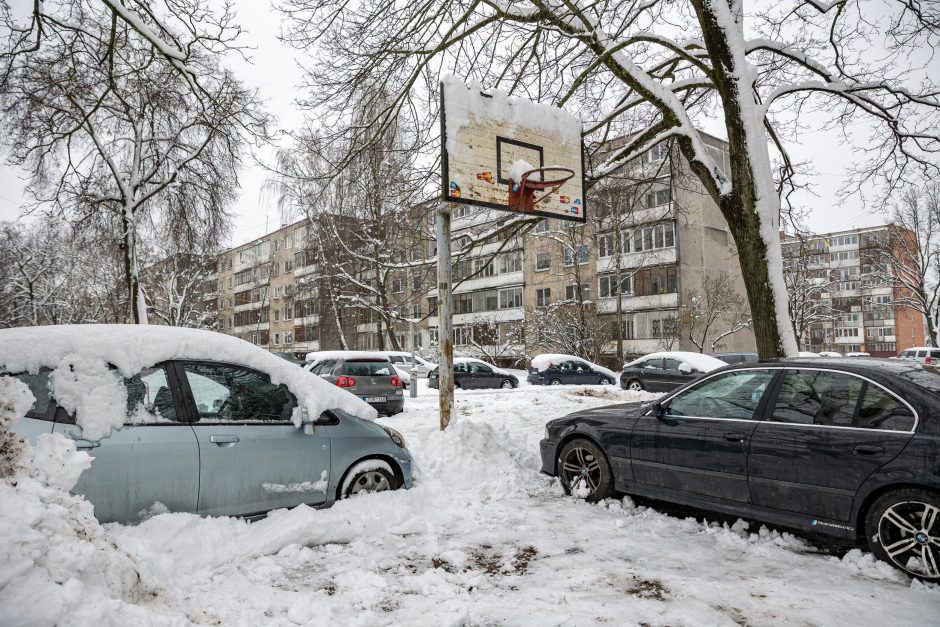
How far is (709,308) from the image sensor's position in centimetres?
3634

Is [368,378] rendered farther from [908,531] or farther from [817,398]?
[908,531]

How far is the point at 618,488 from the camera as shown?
18.2 ft

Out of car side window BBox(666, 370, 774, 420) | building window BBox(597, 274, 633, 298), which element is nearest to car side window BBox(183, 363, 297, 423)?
car side window BBox(666, 370, 774, 420)

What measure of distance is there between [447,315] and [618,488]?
4094 millimetres

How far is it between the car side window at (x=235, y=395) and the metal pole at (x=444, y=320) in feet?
12.1

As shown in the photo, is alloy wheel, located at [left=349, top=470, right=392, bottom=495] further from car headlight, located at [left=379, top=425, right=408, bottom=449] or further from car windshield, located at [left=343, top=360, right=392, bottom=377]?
car windshield, located at [left=343, top=360, right=392, bottom=377]

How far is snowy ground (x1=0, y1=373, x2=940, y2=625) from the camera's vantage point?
3250mm

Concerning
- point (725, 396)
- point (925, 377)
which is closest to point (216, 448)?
point (725, 396)

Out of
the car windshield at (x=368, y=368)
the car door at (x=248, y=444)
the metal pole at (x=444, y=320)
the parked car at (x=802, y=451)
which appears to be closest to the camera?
the parked car at (x=802, y=451)

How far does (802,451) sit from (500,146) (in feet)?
20.0

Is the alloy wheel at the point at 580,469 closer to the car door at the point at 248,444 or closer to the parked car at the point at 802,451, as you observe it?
the parked car at the point at 802,451

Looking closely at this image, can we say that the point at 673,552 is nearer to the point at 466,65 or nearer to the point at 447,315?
the point at 447,315

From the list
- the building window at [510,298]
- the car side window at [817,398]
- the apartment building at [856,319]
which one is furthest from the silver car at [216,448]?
the apartment building at [856,319]

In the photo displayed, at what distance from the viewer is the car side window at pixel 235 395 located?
450cm
